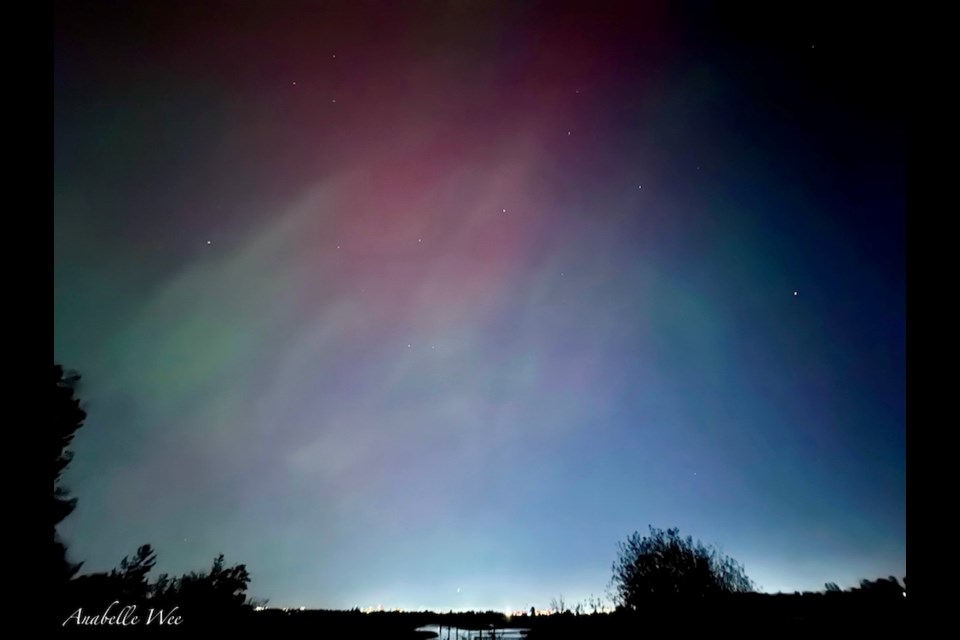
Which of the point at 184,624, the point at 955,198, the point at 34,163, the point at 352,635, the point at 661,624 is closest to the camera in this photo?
the point at 34,163

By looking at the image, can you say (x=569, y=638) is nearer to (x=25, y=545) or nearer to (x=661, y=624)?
(x=661, y=624)

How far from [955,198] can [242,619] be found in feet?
170

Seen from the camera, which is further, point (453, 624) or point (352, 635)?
point (453, 624)

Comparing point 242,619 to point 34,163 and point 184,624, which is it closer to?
point 184,624

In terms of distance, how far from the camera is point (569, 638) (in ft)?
130

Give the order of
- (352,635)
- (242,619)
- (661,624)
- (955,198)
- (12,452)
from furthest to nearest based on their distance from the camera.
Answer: (352,635), (242,619), (661,624), (955,198), (12,452)

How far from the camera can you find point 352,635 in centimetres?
4281

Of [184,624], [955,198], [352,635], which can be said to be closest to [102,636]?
[184,624]

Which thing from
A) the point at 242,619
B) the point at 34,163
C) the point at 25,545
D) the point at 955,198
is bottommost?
the point at 242,619

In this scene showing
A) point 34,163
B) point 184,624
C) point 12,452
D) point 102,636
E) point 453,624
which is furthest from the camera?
point 453,624

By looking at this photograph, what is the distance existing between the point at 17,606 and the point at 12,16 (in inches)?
151

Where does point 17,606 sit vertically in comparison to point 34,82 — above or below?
below

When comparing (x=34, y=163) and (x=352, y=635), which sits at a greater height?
(x=34, y=163)

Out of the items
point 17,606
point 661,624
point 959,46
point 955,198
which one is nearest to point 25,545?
point 17,606
